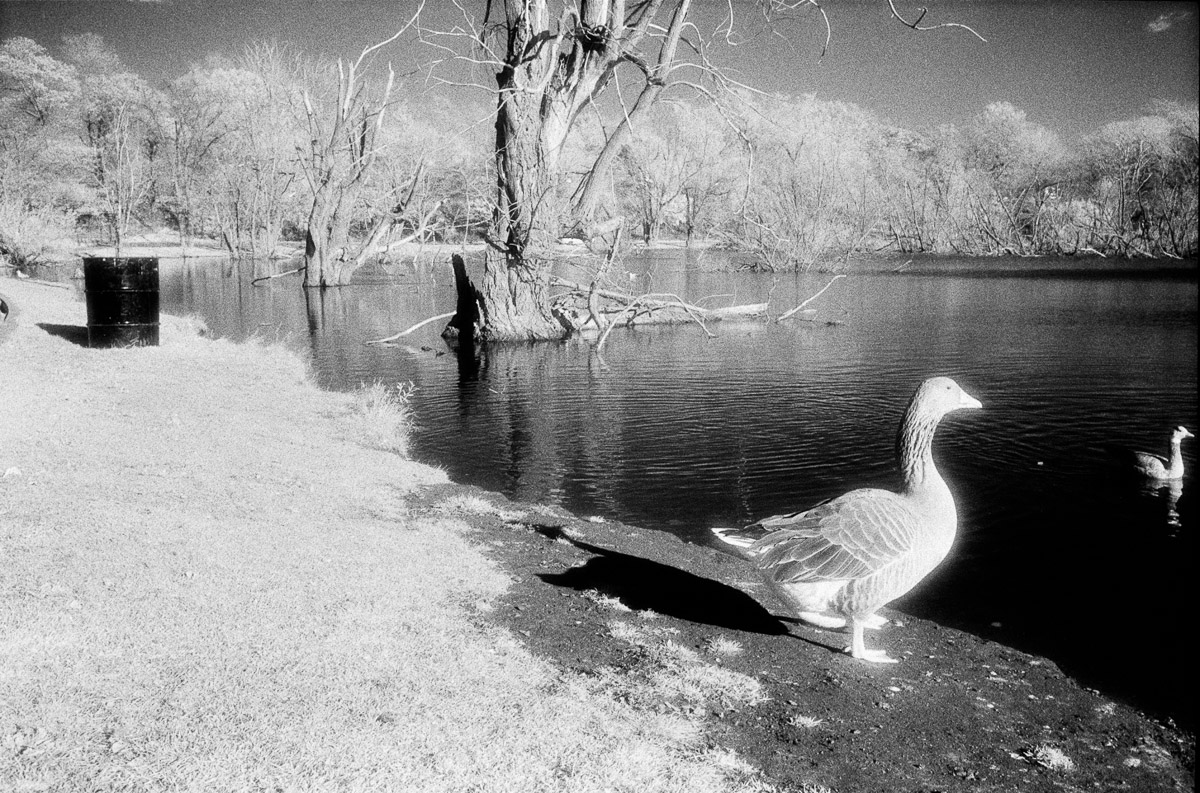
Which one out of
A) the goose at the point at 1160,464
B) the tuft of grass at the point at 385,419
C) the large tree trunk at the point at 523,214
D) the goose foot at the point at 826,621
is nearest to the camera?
the goose foot at the point at 826,621

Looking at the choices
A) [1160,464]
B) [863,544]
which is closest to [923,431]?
[863,544]

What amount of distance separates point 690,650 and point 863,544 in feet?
4.94

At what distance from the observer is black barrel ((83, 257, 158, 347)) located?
1727 cm

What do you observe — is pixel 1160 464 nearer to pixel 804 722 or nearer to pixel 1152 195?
pixel 804 722

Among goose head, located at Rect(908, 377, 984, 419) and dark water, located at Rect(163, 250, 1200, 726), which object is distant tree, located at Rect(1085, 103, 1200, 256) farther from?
goose head, located at Rect(908, 377, 984, 419)

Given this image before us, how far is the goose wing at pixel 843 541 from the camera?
639cm

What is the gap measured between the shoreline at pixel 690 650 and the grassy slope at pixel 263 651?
0.18 ft

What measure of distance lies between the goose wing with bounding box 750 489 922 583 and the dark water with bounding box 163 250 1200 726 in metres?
2.55

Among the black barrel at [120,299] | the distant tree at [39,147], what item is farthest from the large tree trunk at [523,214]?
the distant tree at [39,147]

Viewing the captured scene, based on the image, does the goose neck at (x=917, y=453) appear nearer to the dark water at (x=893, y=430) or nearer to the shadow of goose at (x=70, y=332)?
the dark water at (x=893, y=430)

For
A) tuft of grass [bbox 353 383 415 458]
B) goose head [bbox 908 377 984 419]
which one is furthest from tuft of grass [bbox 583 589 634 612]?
tuft of grass [bbox 353 383 415 458]

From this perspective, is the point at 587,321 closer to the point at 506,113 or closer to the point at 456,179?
the point at 506,113

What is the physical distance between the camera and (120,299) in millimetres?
17719

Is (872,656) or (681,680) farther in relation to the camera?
(872,656)
